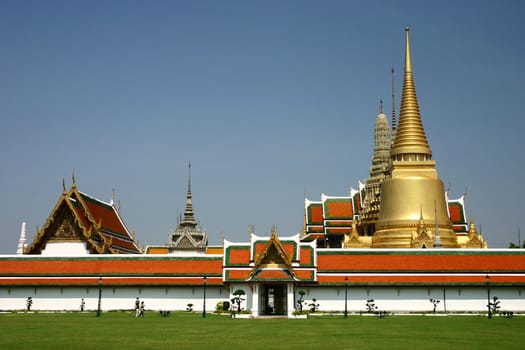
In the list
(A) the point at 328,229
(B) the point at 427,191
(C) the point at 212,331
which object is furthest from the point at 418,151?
(C) the point at 212,331

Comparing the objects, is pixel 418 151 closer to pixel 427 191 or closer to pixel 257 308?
pixel 427 191

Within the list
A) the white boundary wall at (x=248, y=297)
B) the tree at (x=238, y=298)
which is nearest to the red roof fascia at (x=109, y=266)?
the white boundary wall at (x=248, y=297)

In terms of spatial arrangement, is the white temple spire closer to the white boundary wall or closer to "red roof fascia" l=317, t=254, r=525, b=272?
the white boundary wall

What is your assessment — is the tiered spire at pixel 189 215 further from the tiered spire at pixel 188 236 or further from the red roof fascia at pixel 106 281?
the red roof fascia at pixel 106 281

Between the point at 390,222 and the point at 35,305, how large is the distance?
26.9 meters

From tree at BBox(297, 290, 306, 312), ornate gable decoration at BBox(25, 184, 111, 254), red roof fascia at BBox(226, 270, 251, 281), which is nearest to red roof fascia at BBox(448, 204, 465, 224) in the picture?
tree at BBox(297, 290, 306, 312)

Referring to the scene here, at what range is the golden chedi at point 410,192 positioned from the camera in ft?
187

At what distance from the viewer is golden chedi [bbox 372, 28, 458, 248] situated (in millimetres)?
57125

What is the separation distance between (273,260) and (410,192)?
775 inches

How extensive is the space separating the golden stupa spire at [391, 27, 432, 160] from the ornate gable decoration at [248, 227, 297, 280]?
68.9 feet

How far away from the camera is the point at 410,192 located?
192 ft

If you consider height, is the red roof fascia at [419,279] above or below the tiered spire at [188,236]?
below

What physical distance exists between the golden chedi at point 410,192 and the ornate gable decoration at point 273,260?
53.4 feet

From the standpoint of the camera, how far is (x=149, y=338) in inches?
937
